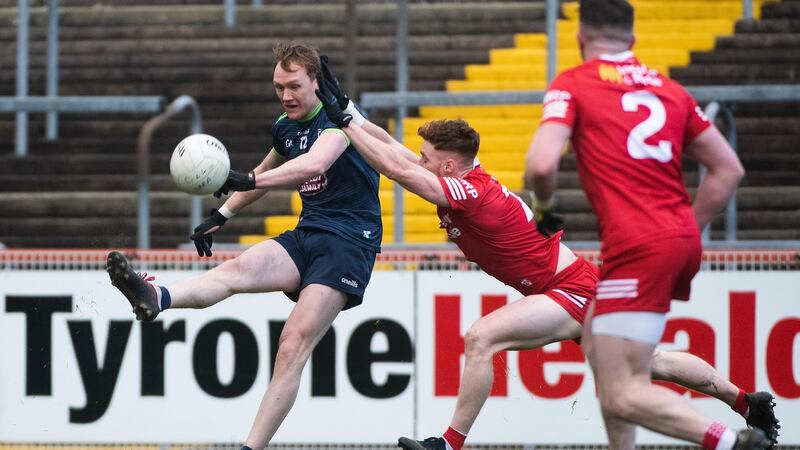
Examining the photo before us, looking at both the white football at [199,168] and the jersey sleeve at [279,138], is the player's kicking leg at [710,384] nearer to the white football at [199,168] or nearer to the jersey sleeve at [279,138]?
the jersey sleeve at [279,138]

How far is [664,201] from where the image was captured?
5.89 metres

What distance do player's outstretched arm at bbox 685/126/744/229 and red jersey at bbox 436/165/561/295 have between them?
53.2 inches

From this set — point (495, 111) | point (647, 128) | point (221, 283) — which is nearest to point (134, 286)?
point (221, 283)

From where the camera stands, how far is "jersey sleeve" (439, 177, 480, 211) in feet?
23.0

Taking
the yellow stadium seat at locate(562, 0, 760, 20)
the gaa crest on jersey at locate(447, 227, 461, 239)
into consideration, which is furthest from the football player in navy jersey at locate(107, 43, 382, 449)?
the yellow stadium seat at locate(562, 0, 760, 20)

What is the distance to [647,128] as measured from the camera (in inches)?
230

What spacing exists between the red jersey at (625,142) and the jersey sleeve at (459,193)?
3.96 ft

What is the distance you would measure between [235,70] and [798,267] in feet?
21.9

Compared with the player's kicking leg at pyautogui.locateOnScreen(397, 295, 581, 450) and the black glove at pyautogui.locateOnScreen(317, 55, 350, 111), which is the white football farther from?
the player's kicking leg at pyautogui.locateOnScreen(397, 295, 581, 450)

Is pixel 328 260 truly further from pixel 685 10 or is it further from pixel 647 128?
pixel 685 10

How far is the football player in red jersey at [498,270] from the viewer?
7.31 meters

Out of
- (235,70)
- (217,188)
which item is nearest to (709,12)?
(235,70)

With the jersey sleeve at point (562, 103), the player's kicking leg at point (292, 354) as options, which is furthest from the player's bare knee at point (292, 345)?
the jersey sleeve at point (562, 103)

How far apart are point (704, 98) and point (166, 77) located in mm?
6117
